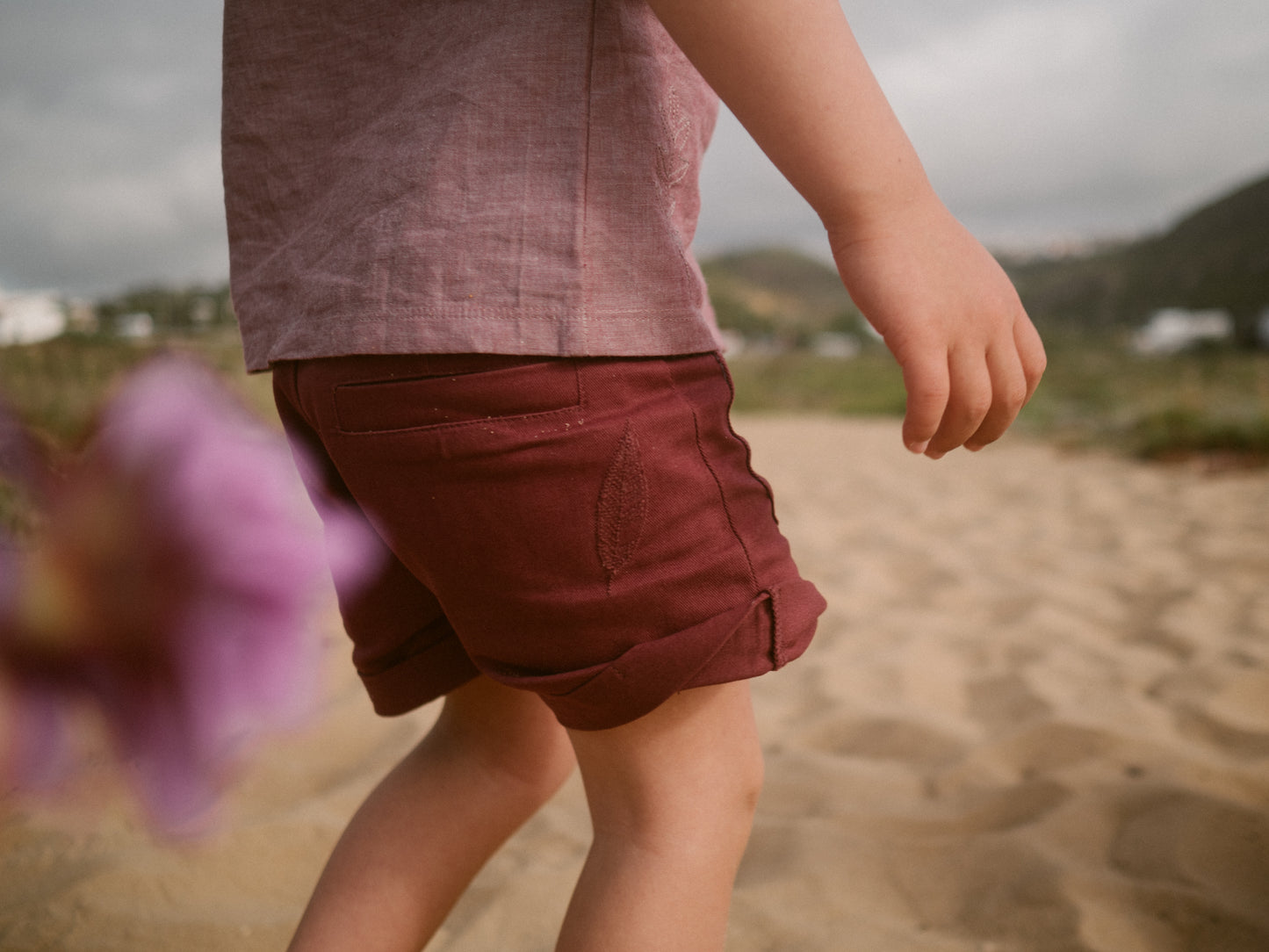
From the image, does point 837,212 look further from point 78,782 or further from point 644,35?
point 78,782

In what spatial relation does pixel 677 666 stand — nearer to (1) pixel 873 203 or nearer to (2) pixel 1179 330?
(1) pixel 873 203

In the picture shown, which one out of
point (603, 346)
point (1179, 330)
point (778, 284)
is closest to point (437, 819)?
point (603, 346)

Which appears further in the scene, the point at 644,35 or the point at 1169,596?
the point at 1169,596

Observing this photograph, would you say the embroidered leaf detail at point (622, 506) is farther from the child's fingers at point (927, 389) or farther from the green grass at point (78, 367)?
the green grass at point (78, 367)

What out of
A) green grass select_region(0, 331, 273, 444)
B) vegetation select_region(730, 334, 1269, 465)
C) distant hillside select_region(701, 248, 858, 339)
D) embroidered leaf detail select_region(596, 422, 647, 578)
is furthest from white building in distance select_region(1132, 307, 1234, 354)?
embroidered leaf detail select_region(596, 422, 647, 578)

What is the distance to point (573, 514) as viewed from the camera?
601mm

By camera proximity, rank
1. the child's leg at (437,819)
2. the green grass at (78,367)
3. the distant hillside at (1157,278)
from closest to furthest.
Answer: the child's leg at (437,819)
the green grass at (78,367)
the distant hillside at (1157,278)

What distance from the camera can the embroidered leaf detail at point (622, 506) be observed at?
0.60 m

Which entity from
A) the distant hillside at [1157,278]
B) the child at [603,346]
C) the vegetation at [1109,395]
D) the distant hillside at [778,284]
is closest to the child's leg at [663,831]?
the child at [603,346]

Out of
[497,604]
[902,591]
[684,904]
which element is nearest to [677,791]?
[684,904]

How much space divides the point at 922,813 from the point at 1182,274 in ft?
124

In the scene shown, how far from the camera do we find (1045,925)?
1.12 meters

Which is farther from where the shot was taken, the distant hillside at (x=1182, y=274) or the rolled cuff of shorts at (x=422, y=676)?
the distant hillside at (x=1182, y=274)

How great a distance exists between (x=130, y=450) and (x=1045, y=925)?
2117mm
